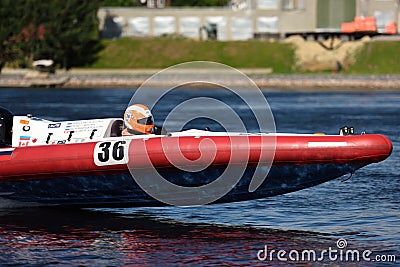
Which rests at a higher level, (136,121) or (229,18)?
(136,121)

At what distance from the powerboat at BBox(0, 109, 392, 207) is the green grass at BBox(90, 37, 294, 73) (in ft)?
199

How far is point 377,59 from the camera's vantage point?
7712 cm

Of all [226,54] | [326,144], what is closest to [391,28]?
[226,54]

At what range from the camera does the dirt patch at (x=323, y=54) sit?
7688 centimetres

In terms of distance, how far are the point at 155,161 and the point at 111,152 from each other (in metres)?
0.77

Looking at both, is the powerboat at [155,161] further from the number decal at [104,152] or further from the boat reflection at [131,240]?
the boat reflection at [131,240]

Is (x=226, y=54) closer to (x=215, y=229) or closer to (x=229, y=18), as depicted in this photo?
(x=229, y=18)

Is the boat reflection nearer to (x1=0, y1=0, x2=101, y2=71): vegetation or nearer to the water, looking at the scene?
the water

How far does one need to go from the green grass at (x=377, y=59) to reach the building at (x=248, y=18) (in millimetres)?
7918

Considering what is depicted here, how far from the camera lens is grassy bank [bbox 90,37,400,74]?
76.9 meters

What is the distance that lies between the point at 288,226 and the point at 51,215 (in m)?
4.44

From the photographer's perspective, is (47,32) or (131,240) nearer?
(131,240)

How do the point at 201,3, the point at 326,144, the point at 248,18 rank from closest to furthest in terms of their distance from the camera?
1. the point at 326,144
2. the point at 248,18
3. the point at 201,3

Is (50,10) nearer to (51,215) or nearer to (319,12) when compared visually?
(319,12)
